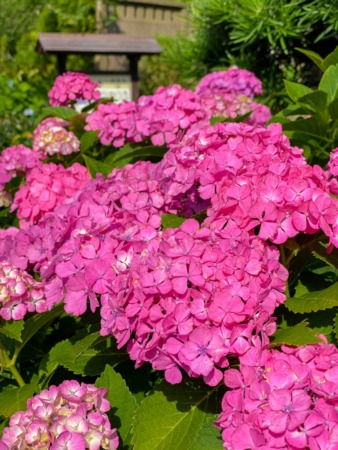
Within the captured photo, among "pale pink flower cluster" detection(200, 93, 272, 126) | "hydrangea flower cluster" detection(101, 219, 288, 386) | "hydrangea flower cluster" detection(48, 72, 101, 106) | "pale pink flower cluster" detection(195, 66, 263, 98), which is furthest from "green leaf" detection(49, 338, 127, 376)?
"pale pink flower cluster" detection(195, 66, 263, 98)

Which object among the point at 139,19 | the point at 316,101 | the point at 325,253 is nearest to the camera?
the point at 325,253

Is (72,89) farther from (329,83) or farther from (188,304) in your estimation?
(188,304)

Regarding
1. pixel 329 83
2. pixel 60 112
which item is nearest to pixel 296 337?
pixel 329 83

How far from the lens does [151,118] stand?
245 cm

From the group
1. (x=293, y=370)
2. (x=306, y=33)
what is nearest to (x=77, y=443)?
(x=293, y=370)

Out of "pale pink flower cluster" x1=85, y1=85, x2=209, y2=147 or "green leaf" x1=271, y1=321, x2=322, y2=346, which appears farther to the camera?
"pale pink flower cluster" x1=85, y1=85, x2=209, y2=147

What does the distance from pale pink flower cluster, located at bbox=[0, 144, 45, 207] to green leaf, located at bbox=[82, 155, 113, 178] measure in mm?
364

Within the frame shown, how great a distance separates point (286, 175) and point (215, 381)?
45cm

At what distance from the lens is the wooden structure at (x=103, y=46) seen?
6.98 metres

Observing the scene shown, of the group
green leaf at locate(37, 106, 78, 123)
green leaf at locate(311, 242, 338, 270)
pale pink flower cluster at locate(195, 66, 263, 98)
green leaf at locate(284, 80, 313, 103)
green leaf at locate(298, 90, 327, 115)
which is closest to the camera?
green leaf at locate(311, 242, 338, 270)

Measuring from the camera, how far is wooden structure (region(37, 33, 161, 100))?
6.98 metres

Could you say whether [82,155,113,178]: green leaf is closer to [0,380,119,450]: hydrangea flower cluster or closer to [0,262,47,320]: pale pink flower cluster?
[0,262,47,320]: pale pink flower cluster

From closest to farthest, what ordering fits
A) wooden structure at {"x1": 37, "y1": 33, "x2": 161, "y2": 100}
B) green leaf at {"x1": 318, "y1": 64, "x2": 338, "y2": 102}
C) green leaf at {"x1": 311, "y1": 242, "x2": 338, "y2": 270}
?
1. green leaf at {"x1": 311, "y1": 242, "x2": 338, "y2": 270}
2. green leaf at {"x1": 318, "y1": 64, "x2": 338, "y2": 102}
3. wooden structure at {"x1": 37, "y1": 33, "x2": 161, "y2": 100}

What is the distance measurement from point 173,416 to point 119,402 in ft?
0.39
